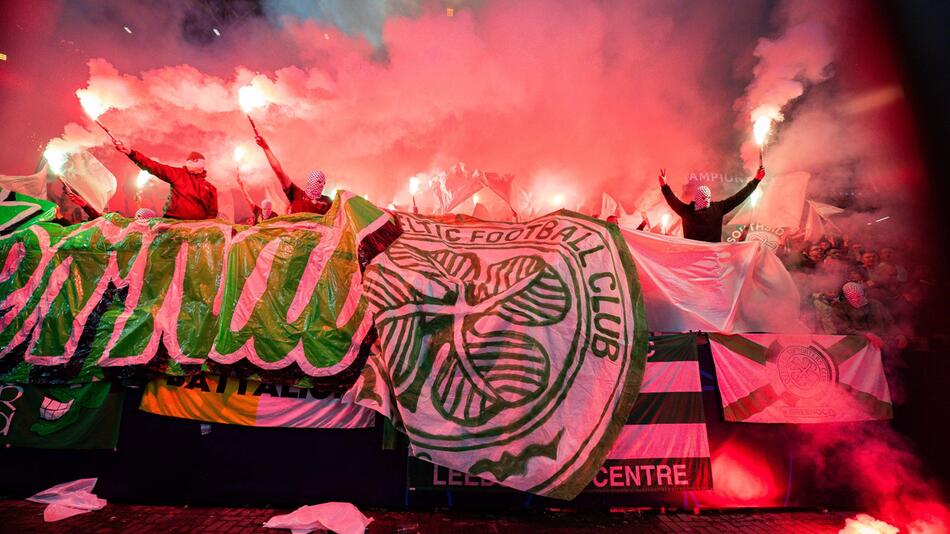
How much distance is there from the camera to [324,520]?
3.37 meters

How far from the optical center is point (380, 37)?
1257 cm

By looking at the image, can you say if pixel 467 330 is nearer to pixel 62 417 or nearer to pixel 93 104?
pixel 62 417

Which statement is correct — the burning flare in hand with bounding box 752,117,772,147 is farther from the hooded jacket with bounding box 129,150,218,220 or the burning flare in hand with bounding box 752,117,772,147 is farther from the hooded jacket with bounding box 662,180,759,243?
the hooded jacket with bounding box 129,150,218,220

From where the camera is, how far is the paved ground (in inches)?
131

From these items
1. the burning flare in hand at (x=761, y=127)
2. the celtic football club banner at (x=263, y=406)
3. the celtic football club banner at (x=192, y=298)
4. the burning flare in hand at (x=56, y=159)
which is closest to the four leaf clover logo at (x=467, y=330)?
the celtic football club banner at (x=192, y=298)

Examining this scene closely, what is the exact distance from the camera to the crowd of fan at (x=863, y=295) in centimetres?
444

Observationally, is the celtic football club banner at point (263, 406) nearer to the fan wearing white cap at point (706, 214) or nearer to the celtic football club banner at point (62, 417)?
the celtic football club banner at point (62, 417)

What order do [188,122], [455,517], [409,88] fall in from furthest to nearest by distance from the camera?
[409,88] → [188,122] → [455,517]

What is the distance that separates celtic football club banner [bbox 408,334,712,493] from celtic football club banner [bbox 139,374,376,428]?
3.07 ft

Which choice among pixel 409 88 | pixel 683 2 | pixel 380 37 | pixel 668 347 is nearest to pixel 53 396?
pixel 668 347

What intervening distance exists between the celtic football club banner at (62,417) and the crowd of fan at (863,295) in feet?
26.4

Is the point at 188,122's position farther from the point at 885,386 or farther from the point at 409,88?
the point at 885,386

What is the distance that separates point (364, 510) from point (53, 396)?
3.52 m

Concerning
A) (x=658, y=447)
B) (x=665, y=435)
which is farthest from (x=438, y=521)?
(x=665, y=435)
